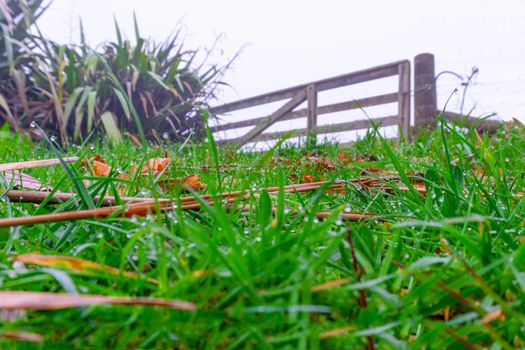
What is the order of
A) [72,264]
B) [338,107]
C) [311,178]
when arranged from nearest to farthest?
[72,264] → [311,178] → [338,107]

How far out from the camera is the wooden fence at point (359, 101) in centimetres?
596

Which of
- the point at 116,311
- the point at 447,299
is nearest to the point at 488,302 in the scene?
the point at 447,299

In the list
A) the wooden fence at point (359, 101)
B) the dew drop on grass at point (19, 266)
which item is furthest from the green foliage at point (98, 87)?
the dew drop on grass at point (19, 266)

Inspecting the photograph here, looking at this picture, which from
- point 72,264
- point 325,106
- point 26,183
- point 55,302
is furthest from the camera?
point 325,106

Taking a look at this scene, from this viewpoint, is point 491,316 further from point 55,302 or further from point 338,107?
point 338,107

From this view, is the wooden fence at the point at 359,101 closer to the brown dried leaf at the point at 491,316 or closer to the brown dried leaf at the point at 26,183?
the brown dried leaf at the point at 26,183

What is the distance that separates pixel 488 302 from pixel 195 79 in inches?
284

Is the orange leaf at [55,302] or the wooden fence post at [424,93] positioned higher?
the wooden fence post at [424,93]

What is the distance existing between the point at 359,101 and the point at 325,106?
5.20 ft

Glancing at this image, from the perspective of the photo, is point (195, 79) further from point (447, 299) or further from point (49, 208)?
point (447, 299)

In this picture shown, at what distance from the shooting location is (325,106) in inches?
331

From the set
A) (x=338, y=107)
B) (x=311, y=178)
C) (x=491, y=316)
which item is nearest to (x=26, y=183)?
(x=311, y=178)

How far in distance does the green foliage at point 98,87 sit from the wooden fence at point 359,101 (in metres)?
0.81

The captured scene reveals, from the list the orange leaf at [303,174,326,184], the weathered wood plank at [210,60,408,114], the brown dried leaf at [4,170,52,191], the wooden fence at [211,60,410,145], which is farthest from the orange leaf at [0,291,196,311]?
the weathered wood plank at [210,60,408,114]
